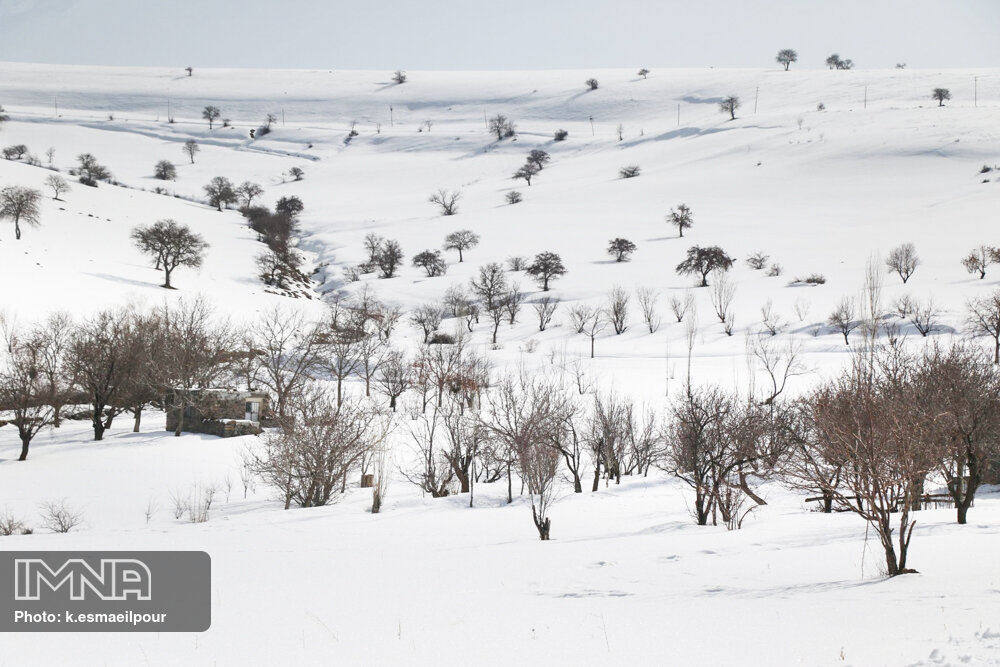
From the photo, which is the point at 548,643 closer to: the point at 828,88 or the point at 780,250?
the point at 780,250

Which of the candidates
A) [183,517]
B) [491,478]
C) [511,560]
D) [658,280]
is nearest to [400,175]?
[658,280]

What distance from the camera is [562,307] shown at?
7394 centimetres

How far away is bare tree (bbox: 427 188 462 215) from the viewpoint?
385 ft

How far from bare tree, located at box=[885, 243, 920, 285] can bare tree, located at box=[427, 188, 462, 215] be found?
239 feet

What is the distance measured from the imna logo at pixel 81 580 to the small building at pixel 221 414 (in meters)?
32.5

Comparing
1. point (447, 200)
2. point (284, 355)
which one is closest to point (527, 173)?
point (447, 200)

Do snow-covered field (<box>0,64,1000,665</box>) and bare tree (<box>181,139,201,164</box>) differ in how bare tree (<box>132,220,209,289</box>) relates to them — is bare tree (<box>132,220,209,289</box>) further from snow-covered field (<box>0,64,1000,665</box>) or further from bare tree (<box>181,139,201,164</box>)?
bare tree (<box>181,139,201,164</box>)

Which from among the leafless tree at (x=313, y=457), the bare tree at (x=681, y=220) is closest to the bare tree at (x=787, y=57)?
the bare tree at (x=681, y=220)

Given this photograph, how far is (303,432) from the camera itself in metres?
27.3

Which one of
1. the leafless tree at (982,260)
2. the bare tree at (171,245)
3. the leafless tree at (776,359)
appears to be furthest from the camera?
the bare tree at (171,245)

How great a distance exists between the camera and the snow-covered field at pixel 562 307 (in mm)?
7074

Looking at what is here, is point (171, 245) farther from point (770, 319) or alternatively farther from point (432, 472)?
point (770, 319)

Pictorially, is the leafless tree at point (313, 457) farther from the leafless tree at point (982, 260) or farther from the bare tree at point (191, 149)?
the bare tree at point (191, 149)

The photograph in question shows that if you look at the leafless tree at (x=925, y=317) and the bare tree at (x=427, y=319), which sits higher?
the bare tree at (x=427, y=319)
